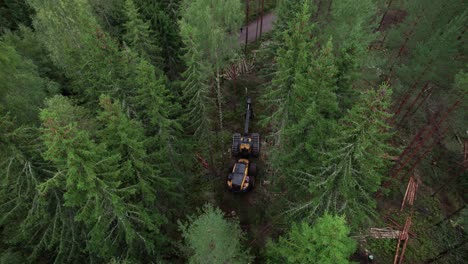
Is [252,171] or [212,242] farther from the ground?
[212,242]

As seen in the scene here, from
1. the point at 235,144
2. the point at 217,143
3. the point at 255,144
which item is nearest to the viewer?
the point at 235,144

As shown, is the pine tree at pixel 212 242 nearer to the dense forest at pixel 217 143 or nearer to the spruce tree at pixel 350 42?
the dense forest at pixel 217 143

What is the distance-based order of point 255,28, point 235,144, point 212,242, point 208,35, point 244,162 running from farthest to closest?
point 255,28 < point 235,144 < point 244,162 < point 208,35 < point 212,242

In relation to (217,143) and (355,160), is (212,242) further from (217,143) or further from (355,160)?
(217,143)

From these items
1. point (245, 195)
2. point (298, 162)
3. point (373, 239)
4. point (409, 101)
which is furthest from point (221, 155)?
point (409, 101)

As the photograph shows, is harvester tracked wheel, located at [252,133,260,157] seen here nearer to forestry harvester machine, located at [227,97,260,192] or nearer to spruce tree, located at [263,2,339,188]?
forestry harvester machine, located at [227,97,260,192]

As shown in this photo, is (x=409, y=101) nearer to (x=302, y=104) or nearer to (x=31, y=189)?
(x=302, y=104)

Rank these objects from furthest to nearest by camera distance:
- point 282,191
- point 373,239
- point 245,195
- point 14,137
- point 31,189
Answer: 1. point 245,195
2. point 373,239
3. point 282,191
4. point 31,189
5. point 14,137

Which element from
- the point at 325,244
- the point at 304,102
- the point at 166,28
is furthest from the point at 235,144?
the point at 325,244
